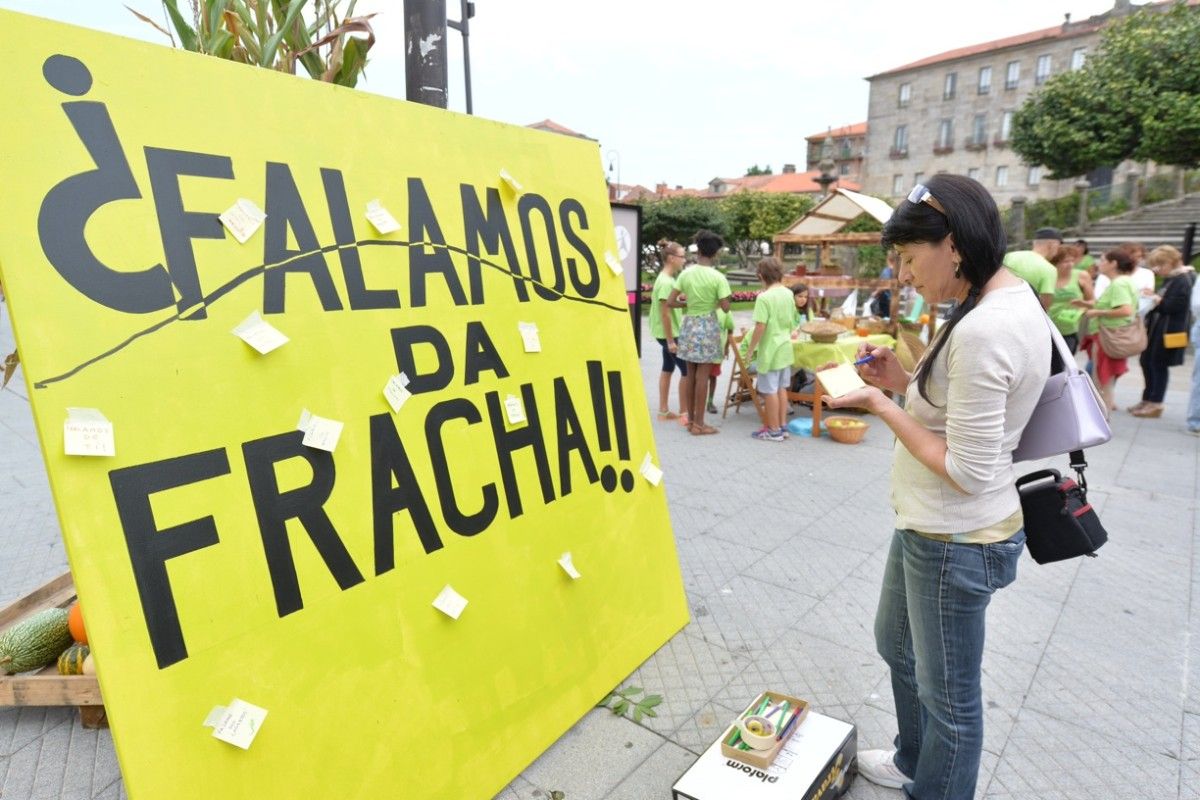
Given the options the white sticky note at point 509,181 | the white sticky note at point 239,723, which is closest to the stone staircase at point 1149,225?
the white sticky note at point 509,181

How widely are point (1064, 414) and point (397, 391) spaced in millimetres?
1667

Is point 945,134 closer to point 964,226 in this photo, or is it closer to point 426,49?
point 426,49

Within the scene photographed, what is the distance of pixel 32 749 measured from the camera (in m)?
2.38

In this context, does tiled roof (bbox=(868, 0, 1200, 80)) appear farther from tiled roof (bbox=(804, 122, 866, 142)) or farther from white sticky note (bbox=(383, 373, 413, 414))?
white sticky note (bbox=(383, 373, 413, 414))

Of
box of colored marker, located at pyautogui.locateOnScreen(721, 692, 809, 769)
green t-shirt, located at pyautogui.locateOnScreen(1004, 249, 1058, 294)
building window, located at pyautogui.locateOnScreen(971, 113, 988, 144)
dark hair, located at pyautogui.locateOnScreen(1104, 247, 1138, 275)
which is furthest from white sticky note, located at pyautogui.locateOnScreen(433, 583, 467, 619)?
building window, located at pyautogui.locateOnScreen(971, 113, 988, 144)

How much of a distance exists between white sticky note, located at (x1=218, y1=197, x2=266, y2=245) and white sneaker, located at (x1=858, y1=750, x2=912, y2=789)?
93.7 inches

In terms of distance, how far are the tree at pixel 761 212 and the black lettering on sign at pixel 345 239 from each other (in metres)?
37.1

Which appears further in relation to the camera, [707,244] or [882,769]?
[707,244]

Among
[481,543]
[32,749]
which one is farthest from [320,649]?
[32,749]

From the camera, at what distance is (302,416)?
175cm

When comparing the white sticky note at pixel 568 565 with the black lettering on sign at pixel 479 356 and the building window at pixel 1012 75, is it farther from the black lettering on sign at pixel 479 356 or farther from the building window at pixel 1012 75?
the building window at pixel 1012 75

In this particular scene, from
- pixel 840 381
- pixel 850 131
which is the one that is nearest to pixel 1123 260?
pixel 840 381

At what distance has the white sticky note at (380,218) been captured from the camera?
6.37ft

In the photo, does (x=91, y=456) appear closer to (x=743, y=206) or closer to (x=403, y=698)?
(x=403, y=698)
